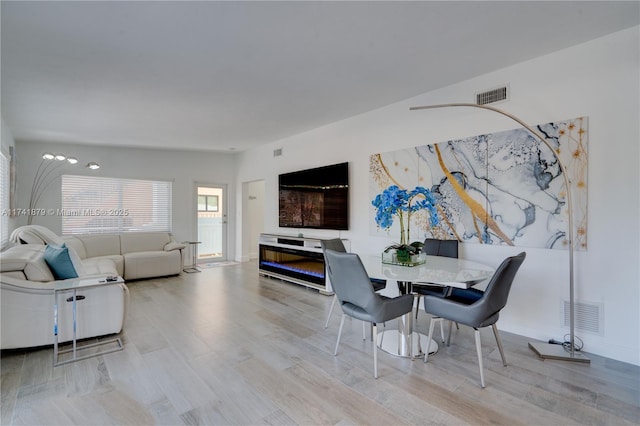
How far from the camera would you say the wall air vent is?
8.48 ft

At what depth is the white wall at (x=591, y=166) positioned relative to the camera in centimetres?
245

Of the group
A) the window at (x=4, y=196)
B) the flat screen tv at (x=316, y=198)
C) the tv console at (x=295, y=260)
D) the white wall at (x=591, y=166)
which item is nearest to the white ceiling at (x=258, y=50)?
the white wall at (x=591, y=166)

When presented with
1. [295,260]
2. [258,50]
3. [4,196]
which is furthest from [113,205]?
[258,50]

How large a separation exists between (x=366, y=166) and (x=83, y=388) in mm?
3695

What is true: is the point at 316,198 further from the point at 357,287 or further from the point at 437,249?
the point at 357,287

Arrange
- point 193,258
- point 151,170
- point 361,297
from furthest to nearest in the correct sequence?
point 193,258, point 151,170, point 361,297

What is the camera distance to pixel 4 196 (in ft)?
14.0

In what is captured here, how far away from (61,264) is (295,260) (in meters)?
2.96

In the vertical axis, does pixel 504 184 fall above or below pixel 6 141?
below

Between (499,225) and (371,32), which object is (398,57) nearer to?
(371,32)

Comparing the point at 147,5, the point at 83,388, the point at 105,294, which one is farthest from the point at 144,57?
the point at 83,388

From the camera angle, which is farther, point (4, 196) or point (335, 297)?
point (4, 196)

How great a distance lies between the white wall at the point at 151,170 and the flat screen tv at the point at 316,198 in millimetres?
2276

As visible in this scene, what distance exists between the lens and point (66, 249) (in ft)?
9.92
